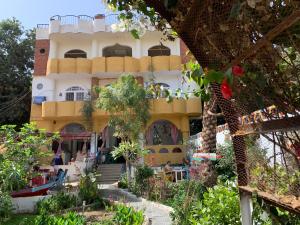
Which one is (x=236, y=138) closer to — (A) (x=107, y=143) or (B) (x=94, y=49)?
(A) (x=107, y=143)

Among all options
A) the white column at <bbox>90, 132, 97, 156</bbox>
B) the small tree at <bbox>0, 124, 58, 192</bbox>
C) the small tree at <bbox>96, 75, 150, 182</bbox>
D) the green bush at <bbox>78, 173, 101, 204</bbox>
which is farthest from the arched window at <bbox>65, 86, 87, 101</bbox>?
the small tree at <bbox>0, 124, 58, 192</bbox>

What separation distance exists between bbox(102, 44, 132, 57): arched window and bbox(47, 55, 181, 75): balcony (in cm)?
265

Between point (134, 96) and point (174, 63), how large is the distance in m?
6.78

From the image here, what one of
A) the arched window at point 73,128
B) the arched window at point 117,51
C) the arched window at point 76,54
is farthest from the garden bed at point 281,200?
the arched window at point 76,54

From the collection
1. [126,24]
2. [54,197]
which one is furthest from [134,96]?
[126,24]

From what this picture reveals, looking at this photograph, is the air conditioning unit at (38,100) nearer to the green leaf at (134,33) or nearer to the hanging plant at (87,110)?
the hanging plant at (87,110)

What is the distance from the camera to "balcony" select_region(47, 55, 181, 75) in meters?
26.0

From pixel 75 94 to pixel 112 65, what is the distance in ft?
11.9

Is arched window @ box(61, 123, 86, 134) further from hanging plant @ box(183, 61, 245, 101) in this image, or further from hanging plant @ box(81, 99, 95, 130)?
hanging plant @ box(183, 61, 245, 101)

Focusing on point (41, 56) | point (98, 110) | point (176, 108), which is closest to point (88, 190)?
point (98, 110)

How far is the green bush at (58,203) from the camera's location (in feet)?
38.1

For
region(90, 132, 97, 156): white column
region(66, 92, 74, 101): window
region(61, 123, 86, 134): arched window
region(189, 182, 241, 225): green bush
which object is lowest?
region(189, 182, 241, 225): green bush

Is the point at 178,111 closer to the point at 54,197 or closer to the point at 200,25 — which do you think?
the point at 54,197

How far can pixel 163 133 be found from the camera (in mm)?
26188
